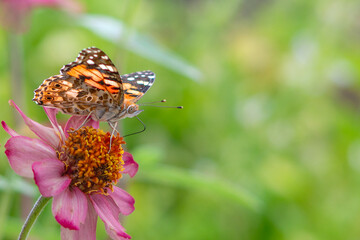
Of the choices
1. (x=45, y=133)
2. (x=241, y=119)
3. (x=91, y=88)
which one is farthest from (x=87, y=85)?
(x=241, y=119)

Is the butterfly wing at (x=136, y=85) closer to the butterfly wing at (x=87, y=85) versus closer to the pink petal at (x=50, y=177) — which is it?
the butterfly wing at (x=87, y=85)

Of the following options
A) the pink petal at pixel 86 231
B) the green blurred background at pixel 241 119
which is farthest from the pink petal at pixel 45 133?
the green blurred background at pixel 241 119

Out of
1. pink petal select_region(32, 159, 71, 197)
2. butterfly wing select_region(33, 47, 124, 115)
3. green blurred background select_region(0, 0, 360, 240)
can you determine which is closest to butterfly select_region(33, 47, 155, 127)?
butterfly wing select_region(33, 47, 124, 115)

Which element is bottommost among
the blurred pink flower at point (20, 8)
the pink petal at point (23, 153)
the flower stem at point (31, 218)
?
the flower stem at point (31, 218)

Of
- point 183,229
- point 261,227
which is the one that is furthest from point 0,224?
point 261,227

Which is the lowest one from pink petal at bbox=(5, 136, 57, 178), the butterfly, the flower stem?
the flower stem

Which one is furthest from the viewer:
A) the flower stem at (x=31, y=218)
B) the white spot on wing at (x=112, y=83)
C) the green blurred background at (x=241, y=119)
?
the green blurred background at (x=241, y=119)

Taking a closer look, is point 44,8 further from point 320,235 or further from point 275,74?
point 275,74

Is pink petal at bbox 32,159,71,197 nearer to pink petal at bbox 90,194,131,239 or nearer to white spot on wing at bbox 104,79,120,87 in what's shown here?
pink petal at bbox 90,194,131,239
